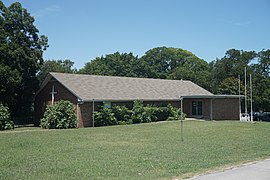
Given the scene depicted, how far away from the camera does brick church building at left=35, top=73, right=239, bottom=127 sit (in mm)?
28125

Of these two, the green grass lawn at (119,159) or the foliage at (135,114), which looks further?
the foliage at (135,114)

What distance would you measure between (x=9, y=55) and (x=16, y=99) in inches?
218

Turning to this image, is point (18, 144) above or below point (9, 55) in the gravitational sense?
below

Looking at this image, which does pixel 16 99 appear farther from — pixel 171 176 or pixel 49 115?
pixel 171 176

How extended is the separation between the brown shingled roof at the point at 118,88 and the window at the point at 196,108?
68.3 inches

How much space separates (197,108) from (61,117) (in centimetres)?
1712

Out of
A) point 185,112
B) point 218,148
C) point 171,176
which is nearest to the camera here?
point 171,176

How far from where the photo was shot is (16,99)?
110ft

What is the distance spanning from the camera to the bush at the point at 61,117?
2680cm

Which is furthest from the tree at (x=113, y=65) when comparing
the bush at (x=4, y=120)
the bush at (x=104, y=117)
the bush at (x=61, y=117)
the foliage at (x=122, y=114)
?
the bush at (x=4, y=120)

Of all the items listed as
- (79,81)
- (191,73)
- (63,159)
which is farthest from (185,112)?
(63,159)

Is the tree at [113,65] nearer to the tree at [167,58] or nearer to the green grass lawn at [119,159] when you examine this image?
the tree at [167,58]

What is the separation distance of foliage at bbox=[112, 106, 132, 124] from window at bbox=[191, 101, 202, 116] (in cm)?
1039

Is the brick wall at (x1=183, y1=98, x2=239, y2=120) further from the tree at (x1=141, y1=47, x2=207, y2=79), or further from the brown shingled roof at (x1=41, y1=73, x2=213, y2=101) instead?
the tree at (x1=141, y1=47, x2=207, y2=79)
